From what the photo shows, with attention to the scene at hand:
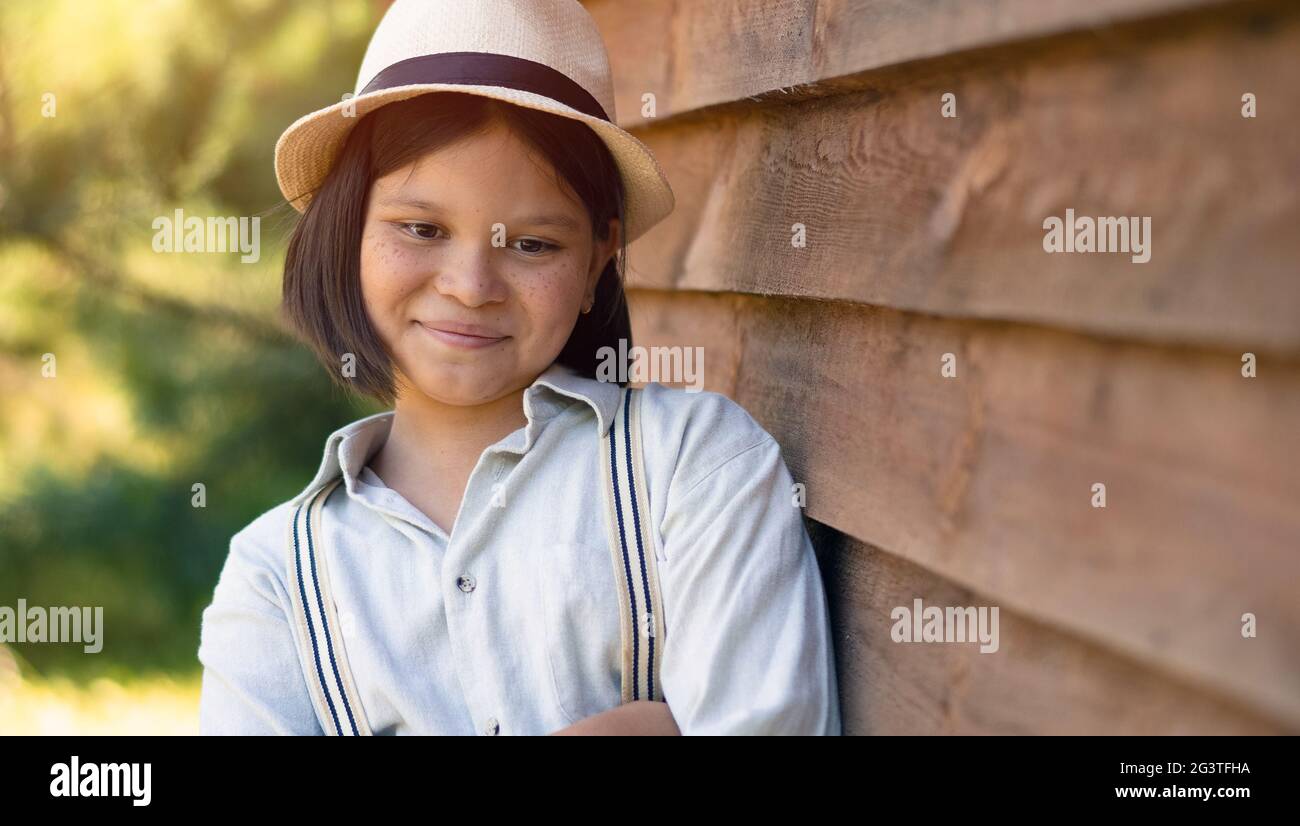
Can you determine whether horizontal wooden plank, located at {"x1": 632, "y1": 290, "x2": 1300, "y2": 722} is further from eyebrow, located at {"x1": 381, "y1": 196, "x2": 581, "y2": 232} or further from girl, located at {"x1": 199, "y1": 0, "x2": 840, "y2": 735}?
eyebrow, located at {"x1": 381, "y1": 196, "x2": 581, "y2": 232}

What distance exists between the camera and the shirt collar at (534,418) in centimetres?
178

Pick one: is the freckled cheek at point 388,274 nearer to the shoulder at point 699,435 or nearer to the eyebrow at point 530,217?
the eyebrow at point 530,217

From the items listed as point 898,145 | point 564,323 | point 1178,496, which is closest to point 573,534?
point 564,323

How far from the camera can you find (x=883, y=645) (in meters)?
1.52

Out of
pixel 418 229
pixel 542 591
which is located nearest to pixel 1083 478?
pixel 542 591

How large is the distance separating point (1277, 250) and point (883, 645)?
2.51ft

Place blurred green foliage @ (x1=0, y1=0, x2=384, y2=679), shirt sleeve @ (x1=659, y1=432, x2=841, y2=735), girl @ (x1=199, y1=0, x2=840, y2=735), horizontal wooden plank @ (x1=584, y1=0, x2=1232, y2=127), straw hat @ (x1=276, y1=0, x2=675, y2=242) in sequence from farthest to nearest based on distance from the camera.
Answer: blurred green foliage @ (x1=0, y1=0, x2=384, y2=679) < straw hat @ (x1=276, y1=0, x2=675, y2=242) < girl @ (x1=199, y1=0, x2=840, y2=735) < shirt sleeve @ (x1=659, y1=432, x2=841, y2=735) < horizontal wooden plank @ (x1=584, y1=0, x2=1232, y2=127)

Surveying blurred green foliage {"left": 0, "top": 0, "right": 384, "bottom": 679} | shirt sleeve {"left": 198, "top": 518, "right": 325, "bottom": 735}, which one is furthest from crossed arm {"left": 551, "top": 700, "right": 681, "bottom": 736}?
blurred green foliage {"left": 0, "top": 0, "right": 384, "bottom": 679}

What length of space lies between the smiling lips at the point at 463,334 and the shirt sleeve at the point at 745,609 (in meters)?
0.35

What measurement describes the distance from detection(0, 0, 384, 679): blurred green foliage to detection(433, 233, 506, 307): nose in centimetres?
356

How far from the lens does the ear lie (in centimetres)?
193

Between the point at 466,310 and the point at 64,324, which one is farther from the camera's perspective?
the point at 64,324

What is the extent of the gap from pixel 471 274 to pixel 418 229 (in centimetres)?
13
